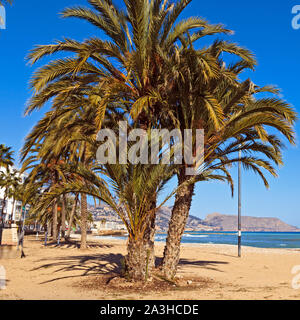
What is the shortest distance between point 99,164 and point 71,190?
3.55 feet

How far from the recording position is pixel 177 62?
957cm

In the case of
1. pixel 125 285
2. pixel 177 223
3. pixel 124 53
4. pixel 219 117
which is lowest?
pixel 125 285

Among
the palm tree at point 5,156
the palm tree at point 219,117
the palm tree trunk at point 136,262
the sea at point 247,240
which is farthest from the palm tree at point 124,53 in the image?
the palm tree at point 5,156

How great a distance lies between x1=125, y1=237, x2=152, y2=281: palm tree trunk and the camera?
938cm

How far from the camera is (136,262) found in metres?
9.40

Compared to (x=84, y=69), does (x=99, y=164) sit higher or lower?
lower

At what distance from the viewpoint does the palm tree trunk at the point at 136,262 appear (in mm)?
9383

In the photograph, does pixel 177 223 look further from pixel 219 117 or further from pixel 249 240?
pixel 249 240

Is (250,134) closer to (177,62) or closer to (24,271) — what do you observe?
(177,62)

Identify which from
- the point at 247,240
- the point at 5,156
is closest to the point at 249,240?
the point at 247,240

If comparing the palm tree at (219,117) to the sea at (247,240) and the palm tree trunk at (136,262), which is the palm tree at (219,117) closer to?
the palm tree trunk at (136,262)

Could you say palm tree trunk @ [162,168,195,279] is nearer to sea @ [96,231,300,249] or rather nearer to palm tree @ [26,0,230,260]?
palm tree @ [26,0,230,260]
